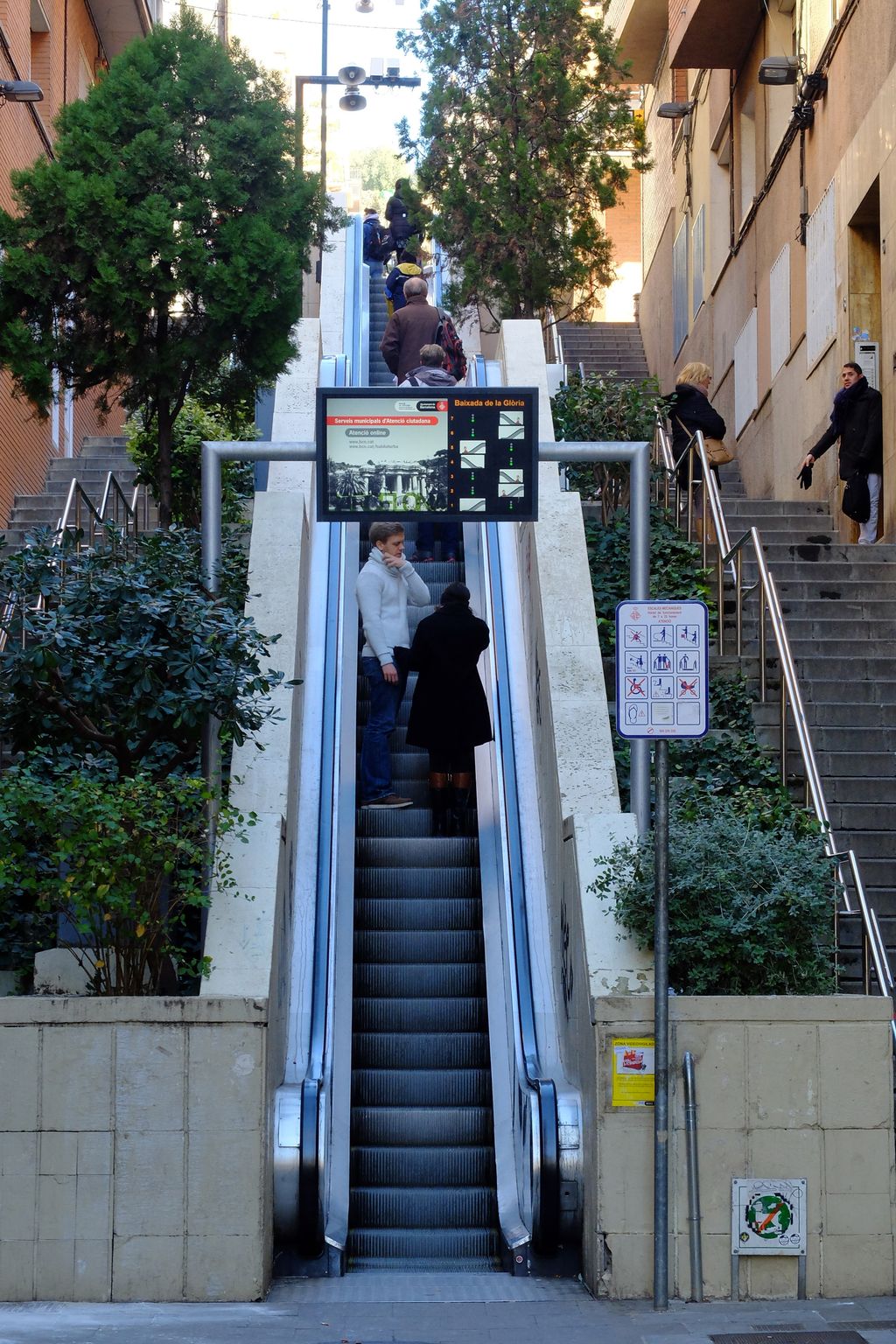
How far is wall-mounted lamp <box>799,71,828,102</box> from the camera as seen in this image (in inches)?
691

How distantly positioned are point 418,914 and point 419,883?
0.27 m

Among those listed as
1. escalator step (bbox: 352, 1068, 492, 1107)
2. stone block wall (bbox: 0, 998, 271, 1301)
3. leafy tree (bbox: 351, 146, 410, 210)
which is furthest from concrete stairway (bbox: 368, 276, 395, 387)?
leafy tree (bbox: 351, 146, 410, 210)

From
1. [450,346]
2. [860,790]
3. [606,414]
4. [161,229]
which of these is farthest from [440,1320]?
[450,346]

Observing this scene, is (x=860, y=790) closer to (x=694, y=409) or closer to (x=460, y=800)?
(x=460, y=800)

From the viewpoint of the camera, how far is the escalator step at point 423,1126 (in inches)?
356

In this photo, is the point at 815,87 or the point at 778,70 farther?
the point at 778,70

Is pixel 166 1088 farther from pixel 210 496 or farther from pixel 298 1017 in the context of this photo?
pixel 210 496

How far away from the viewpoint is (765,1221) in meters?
7.49

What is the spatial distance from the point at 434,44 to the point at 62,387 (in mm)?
9063

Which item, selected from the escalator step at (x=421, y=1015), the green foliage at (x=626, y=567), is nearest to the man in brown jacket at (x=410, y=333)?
the green foliage at (x=626, y=567)

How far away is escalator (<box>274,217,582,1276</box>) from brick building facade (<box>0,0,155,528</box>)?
4506 millimetres

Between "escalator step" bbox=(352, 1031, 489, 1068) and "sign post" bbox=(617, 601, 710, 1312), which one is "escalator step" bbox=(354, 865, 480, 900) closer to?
"escalator step" bbox=(352, 1031, 489, 1068)

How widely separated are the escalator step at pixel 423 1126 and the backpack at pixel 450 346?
8.16 meters

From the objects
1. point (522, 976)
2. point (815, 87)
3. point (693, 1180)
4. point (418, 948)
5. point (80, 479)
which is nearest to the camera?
point (693, 1180)
